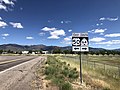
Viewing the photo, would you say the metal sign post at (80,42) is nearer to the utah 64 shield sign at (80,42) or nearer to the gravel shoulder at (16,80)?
the utah 64 shield sign at (80,42)

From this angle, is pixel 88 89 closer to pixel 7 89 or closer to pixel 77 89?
pixel 77 89

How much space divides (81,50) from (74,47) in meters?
0.42

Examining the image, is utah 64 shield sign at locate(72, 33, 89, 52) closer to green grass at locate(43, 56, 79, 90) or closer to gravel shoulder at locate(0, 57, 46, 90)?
green grass at locate(43, 56, 79, 90)

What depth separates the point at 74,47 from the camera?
1097cm

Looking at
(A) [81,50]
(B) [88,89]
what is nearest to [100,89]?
(B) [88,89]

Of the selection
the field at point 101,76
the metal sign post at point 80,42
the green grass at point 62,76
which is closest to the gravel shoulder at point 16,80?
the green grass at point 62,76

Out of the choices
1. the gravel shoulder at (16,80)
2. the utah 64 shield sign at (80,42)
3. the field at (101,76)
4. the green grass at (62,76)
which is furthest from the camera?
the field at (101,76)

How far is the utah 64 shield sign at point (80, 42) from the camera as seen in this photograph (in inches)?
430

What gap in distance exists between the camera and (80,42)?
36.2ft

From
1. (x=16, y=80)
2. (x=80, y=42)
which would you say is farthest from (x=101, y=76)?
(x=16, y=80)

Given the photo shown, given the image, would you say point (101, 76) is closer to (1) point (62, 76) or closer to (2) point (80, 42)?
(1) point (62, 76)

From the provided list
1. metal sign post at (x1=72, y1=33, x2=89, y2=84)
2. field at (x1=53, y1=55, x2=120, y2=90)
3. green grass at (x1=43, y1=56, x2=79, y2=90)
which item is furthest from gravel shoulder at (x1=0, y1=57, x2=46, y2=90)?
field at (x1=53, y1=55, x2=120, y2=90)

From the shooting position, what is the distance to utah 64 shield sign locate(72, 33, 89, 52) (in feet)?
35.9

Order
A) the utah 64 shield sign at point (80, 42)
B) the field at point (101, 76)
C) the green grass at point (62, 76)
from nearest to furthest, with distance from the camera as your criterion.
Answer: the green grass at point (62, 76) < the utah 64 shield sign at point (80, 42) < the field at point (101, 76)
